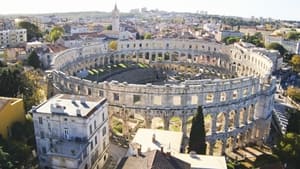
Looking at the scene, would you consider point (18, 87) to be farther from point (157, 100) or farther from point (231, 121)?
point (231, 121)

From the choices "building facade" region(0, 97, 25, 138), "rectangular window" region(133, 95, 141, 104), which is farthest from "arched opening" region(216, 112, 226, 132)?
"building facade" region(0, 97, 25, 138)

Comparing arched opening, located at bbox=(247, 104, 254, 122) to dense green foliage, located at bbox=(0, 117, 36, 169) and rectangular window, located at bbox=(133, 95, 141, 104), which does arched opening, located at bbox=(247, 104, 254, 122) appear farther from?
dense green foliage, located at bbox=(0, 117, 36, 169)

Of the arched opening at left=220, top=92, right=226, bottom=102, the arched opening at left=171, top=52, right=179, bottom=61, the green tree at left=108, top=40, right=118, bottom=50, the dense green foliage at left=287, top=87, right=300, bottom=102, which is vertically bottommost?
the dense green foliage at left=287, top=87, right=300, bottom=102

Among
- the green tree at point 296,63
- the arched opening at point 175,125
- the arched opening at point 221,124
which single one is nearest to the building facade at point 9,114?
the arched opening at point 175,125

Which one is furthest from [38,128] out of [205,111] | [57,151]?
[205,111]

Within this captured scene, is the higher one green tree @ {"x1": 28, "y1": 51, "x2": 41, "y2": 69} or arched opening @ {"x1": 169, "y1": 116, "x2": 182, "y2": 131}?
green tree @ {"x1": 28, "y1": 51, "x2": 41, "y2": 69}

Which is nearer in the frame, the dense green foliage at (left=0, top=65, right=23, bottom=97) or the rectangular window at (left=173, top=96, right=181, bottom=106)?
the rectangular window at (left=173, top=96, right=181, bottom=106)

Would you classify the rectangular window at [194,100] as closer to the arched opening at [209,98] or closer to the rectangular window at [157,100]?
the arched opening at [209,98]

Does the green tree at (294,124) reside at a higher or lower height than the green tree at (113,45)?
lower
